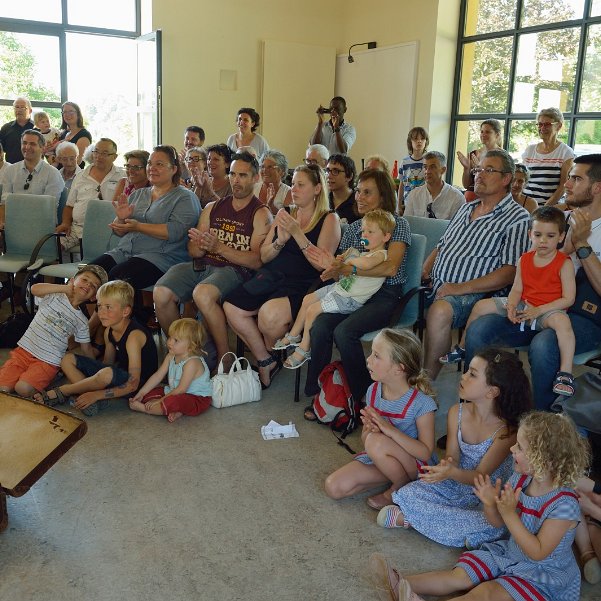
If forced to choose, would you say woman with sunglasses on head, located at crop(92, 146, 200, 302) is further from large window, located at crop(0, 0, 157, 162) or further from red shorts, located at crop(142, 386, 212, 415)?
large window, located at crop(0, 0, 157, 162)

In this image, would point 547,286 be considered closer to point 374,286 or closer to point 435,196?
point 374,286

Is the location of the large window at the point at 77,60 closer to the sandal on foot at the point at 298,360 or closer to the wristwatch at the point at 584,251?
the sandal on foot at the point at 298,360

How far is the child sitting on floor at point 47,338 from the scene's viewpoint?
127 inches

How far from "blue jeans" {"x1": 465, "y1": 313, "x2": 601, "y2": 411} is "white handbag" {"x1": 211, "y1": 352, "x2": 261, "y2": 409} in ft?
3.62

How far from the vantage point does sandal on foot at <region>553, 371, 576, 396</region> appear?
8.61ft

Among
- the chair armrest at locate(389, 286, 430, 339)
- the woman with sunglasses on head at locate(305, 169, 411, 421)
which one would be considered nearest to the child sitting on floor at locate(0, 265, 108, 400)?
the woman with sunglasses on head at locate(305, 169, 411, 421)

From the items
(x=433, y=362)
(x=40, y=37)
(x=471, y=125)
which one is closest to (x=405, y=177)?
(x=471, y=125)

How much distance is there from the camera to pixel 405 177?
19.3ft

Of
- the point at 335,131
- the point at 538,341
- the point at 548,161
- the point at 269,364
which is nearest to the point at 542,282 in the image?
the point at 538,341

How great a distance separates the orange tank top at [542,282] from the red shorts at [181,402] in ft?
5.33

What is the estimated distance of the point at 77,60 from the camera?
8586mm

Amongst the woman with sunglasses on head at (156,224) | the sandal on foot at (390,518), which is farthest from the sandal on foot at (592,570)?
the woman with sunglasses on head at (156,224)

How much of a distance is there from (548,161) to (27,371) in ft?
13.9

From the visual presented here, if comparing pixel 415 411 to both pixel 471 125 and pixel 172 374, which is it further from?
pixel 471 125
